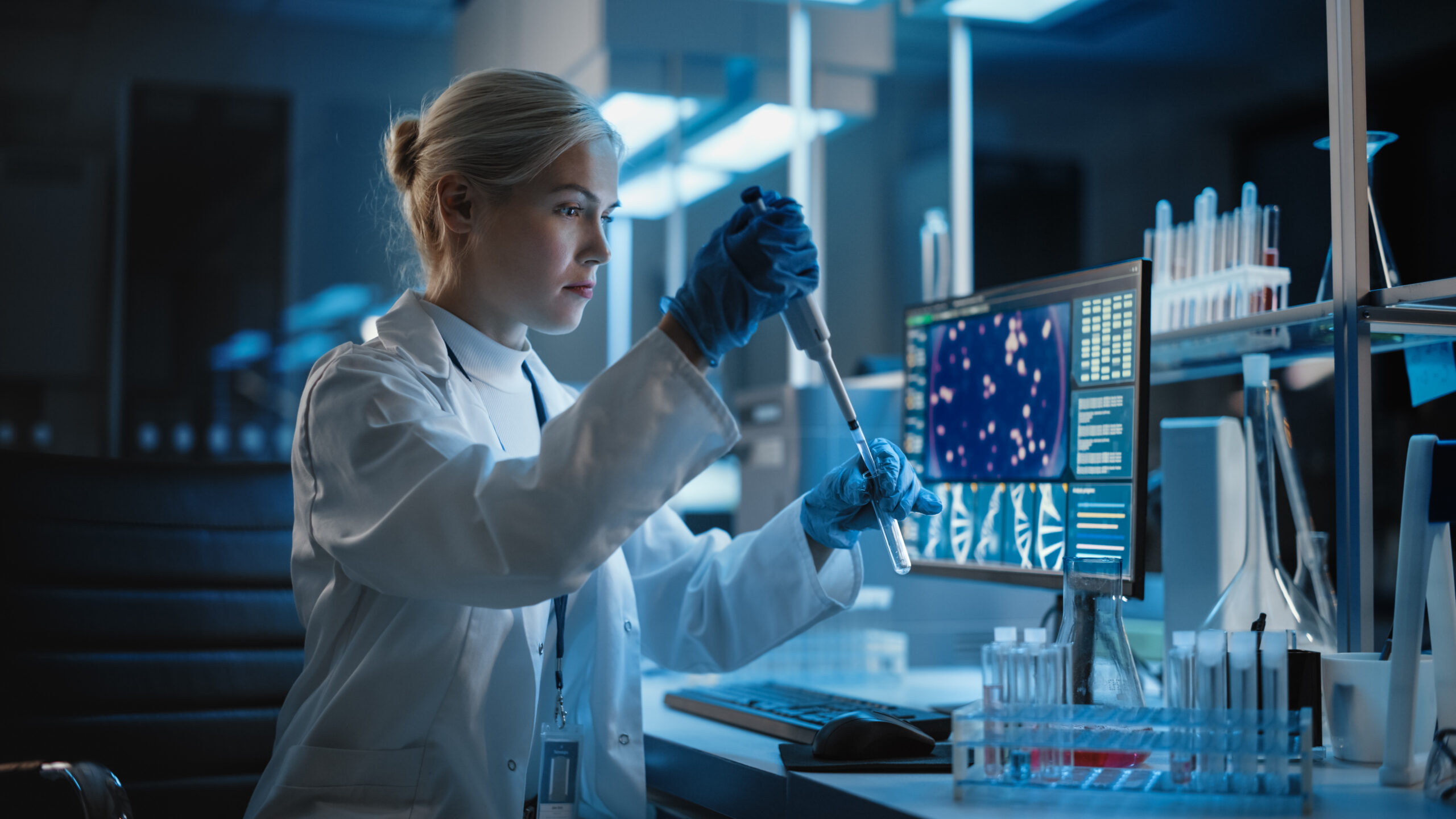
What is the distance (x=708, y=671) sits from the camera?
1.40 metres

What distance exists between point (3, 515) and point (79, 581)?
117 millimetres

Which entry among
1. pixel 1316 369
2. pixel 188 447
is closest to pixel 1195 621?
pixel 1316 369

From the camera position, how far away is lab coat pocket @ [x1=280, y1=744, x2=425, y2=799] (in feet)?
3.47

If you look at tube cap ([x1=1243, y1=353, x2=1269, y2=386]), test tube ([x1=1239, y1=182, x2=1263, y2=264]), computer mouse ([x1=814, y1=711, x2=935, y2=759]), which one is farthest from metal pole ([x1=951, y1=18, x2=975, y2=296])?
computer mouse ([x1=814, y1=711, x2=935, y2=759])

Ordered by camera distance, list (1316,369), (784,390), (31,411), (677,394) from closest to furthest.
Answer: (677,394)
(784,390)
(1316,369)
(31,411)

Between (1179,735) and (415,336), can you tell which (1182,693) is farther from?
(415,336)

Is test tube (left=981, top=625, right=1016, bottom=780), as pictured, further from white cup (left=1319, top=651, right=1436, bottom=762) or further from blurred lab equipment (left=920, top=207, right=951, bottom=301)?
blurred lab equipment (left=920, top=207, right=951, bottom=301)

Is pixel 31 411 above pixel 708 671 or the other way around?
above

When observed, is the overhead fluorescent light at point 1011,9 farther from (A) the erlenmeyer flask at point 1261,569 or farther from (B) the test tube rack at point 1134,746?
(B) the test tube rack at point 1134,746

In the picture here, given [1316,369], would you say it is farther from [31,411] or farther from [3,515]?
[31,411]

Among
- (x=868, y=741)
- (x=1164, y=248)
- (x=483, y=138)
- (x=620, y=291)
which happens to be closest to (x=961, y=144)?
(x=620, y=291)

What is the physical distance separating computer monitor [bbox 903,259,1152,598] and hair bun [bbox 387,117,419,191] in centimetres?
68

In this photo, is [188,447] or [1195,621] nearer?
[1195,621]

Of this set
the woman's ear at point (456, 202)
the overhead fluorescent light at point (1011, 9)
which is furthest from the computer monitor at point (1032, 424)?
the overhead fluorescent light at point (1011, 9)
